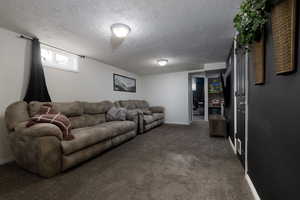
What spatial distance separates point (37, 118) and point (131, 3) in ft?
6.78

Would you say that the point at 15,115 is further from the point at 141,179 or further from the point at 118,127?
the point at 141,179

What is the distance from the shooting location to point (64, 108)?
8.47 feet

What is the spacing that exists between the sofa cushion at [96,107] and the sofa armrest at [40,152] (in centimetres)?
137

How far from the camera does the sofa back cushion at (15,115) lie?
191 cm

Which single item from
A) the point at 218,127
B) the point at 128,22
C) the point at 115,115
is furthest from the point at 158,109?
the point at 128,22

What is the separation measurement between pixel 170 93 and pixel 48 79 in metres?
4.30

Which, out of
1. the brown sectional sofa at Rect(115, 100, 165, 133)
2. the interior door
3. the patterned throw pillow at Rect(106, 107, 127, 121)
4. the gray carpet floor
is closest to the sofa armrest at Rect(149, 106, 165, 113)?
the brown sectional sofa at Rect(115, 100, 165, 133)

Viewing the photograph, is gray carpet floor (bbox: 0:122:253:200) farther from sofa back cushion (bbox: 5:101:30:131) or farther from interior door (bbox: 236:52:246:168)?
sofa back cushion (bbox: 5:101:30:131)

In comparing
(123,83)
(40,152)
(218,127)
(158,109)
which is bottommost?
(218,127)

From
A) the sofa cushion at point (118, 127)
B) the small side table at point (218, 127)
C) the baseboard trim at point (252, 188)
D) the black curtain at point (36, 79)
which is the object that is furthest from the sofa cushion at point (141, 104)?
the baseboard trim at point (252, 188)

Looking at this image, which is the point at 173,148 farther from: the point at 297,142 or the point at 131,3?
the point at 131,3

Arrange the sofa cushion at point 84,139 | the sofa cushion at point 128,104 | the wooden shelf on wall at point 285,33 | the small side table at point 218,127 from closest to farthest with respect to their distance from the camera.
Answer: the wooden shelf on wall at point 285,33 → the sofa cushion at point 84,139 → the small side table at point 218,127 → the sofa cushion at point 128,104

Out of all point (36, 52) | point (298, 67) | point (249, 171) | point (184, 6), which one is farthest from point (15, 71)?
point (249, 171)

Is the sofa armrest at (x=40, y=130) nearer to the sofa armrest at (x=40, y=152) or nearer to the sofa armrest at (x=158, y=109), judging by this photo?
the sofa armrest at (x=40, y=152)
